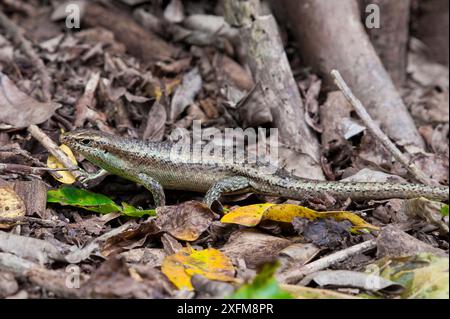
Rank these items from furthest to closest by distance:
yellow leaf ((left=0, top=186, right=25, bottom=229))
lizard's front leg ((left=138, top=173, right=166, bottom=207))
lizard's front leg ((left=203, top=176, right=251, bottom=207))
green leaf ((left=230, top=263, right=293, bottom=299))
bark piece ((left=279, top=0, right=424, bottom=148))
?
bark piece ((left=279, top=0, right=424, bottom=148)), lizard's front leg ((left=138, top=173, right=166, bottom=207)), lizard's front leg ((left=203, top=176, right=251, bottom=207)), yellow leaf ((left=0, top=186, right=25, bottom=229)), green leaf ((left=230, top=263, right=293, bottom=299))

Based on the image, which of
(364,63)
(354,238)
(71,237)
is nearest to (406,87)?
(364,63)

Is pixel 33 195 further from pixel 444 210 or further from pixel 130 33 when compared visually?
pixel 130 33

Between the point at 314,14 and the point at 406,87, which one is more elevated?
the point at 314,14

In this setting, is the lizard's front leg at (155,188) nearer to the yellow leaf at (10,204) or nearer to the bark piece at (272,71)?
the yellow leaf at (10,204)

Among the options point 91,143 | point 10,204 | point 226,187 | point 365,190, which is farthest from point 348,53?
point 10,204

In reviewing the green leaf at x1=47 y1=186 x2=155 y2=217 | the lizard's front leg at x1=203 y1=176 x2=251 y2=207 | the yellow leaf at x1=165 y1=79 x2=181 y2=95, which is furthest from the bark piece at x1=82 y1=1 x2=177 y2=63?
the green leaf at x1=47 y1=186 x2=155 y2=217

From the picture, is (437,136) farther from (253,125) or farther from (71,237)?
(71,237)

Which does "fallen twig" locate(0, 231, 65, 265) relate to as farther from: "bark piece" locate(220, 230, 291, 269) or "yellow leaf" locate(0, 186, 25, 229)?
"bark piece" locate(220, 230, 291, 269)
